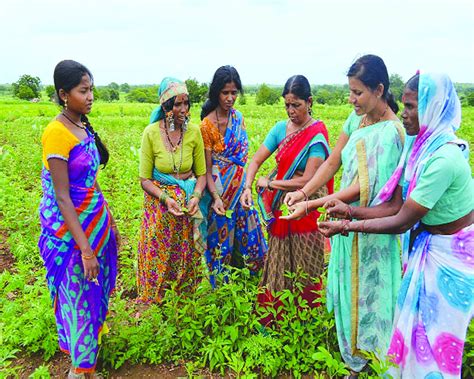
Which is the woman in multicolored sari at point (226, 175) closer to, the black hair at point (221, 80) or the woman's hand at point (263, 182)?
the black hair at point (221, 80)

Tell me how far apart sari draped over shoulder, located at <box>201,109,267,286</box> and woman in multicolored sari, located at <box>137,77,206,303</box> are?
6.3 inches

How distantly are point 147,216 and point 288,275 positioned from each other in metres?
1.11

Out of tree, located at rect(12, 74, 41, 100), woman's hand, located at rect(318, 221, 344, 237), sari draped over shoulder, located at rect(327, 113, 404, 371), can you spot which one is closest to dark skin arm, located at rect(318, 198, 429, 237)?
woman's hand, located at rect(318, 221, 344, 237)

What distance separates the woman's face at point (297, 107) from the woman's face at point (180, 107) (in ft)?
2.25

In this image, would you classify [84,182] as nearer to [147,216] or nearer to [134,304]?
[147,216]

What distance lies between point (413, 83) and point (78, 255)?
6.42 ft

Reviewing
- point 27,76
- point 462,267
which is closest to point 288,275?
point 462,267

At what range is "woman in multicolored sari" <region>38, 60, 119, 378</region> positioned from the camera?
2055 mm

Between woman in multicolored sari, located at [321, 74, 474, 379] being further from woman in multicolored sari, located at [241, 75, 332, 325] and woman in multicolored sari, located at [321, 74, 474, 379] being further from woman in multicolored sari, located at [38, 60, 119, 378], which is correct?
woman in multicolored sari, located at [38, 60, 119, 378]

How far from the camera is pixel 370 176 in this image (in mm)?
2070

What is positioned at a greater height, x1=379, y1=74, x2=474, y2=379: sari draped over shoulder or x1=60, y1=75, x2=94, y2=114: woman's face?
x1=60, y1=75, x2=94, y2=114: woman's face

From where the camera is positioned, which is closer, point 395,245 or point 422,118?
point 422,118

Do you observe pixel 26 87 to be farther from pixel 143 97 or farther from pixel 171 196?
pixel 171 196

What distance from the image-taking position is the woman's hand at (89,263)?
2160 millimetres
